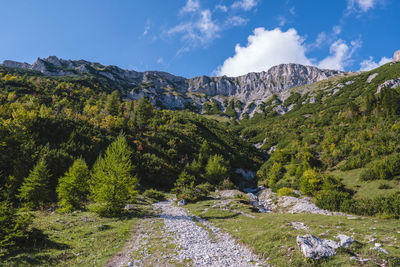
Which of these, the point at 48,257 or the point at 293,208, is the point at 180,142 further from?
the point at 48,257

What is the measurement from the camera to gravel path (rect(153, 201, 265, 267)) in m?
9.12

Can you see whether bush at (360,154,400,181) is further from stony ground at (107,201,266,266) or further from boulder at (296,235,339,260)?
stony ground at (107,201,266,266)

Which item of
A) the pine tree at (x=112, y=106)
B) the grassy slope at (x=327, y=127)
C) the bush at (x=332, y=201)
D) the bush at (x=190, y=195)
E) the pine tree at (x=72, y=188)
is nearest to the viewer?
the pine tree at (x=72, y=188)

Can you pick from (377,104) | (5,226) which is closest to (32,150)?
(5,226)

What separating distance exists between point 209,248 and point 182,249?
1691 mm

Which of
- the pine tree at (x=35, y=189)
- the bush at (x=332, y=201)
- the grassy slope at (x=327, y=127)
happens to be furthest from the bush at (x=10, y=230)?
the grassy slope at (x=327, y=127)

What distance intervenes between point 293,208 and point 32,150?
158 feet

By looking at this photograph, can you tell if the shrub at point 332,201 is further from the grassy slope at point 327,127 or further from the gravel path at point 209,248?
the gravel path at point 209,248

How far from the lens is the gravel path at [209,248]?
9125 mm

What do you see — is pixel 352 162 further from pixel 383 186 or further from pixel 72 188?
pixel 72 188

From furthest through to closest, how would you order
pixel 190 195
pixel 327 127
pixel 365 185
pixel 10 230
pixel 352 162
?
pixel 327 127 → pixel 352 162 → pixel 190 195 → pixel 365 185 → pixel 10 230

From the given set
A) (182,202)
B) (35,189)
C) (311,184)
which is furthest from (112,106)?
(311,184)

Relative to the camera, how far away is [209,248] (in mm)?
10969

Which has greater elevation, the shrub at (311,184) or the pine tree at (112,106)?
the pine tree at (112,106)
